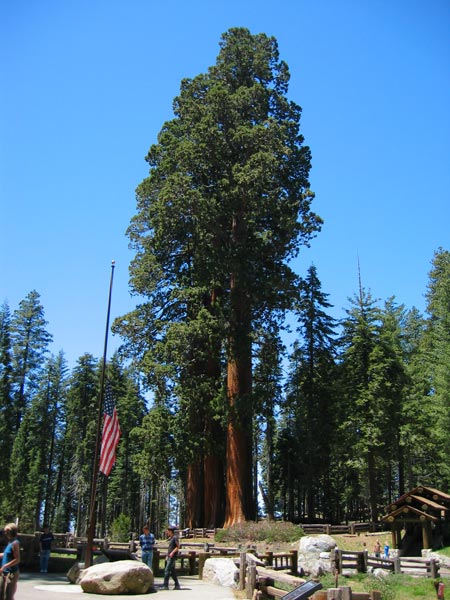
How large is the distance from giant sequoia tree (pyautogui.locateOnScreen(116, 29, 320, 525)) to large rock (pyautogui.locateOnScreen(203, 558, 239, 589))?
1055 cm

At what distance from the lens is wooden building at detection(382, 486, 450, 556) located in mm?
27125

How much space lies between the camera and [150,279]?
34.0 m

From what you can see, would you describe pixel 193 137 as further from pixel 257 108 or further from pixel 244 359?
pixel 244 359

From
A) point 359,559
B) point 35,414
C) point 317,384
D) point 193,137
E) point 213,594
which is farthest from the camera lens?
point 35,414

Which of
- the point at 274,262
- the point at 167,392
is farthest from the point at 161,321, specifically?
the point at 274,262

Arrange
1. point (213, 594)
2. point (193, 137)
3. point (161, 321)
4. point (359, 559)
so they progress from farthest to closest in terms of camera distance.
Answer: point (161, 321)
point (193, 137)
point (359, 559)
point (213, 594)

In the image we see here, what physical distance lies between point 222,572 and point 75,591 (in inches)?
190

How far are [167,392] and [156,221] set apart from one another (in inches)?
369

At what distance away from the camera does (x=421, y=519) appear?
27.1 m

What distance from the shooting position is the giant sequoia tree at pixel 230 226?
28.9 meters

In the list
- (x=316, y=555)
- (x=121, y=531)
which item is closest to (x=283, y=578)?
(x=316, y=555)

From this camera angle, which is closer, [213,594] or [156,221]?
[213,594]

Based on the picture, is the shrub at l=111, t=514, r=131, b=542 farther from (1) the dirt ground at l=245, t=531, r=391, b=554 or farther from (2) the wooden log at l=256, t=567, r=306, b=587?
(2) the wooden log at l=256, t=567, r=306, b=587

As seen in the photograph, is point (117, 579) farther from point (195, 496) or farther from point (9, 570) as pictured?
point (195, 496)
